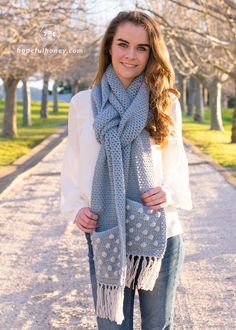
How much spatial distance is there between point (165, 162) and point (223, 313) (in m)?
2.34

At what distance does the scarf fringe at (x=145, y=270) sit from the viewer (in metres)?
2.81

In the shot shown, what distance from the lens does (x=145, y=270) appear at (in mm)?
2814

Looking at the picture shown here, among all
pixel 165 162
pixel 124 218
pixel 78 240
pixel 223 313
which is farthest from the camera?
pixel 78 240

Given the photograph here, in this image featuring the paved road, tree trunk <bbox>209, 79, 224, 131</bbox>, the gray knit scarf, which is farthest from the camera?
tree trunk <bbox>209, 79, 224, 131</bbox>

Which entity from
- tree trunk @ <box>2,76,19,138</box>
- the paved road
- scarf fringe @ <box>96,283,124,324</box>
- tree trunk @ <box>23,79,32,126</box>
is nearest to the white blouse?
scarf fringe @ <box>96,283,124,324</box>

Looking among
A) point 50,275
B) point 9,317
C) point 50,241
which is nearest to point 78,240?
point 50,241

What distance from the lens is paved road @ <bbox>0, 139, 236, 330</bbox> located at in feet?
16.3

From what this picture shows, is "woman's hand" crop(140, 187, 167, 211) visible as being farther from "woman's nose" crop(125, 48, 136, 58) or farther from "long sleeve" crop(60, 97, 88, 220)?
"woman's nose" crop(125, 48, 136, 58)

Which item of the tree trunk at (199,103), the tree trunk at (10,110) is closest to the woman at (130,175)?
the tree trunk at (10,110)

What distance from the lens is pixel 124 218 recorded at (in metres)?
2.77

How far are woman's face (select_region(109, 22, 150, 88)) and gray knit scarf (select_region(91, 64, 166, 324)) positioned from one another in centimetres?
10

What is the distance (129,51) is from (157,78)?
0.53 feet

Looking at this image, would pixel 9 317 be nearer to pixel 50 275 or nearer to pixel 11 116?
pixel 50 275

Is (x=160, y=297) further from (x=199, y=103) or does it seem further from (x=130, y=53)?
(x=199, y=103)
